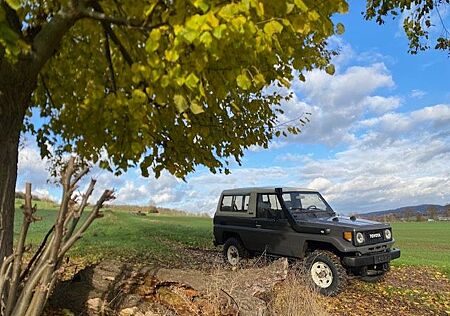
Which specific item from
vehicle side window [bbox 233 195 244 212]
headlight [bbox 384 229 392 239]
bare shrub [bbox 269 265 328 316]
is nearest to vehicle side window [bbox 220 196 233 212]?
vehicle side window [bbox 233 195 244 212]

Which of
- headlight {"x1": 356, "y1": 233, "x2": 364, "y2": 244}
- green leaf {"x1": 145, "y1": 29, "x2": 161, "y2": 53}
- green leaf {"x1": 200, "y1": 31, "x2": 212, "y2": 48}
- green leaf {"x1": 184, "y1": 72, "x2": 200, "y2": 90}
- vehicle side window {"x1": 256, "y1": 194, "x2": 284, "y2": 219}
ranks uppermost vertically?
green leaf {"x1": 145, "y1": 29, "x2": 161, "y2": 53}

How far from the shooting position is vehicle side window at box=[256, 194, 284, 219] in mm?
10703

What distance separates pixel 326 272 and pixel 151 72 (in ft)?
20.3

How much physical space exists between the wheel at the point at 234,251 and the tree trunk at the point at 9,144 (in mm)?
7027

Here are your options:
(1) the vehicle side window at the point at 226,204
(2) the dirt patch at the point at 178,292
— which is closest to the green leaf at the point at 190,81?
(2) the dirt patch at the point at 178,292

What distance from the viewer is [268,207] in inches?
435

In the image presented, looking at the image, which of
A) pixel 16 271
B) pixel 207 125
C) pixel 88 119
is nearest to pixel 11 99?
pixel 88 119

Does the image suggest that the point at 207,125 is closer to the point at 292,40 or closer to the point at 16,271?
the point at 292,40

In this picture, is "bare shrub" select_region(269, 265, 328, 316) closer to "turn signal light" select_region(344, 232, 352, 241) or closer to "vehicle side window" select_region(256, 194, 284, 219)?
"turn signal light" select_region(344, 232, 352, 241)

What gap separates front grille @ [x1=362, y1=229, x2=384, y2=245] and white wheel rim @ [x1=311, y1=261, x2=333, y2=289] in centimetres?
104

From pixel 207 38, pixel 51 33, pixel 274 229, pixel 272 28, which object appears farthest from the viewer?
pixel 274 229

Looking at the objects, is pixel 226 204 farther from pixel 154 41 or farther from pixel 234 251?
pixel 154 41

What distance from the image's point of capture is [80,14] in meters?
4.89

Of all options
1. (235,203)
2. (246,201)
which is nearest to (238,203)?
(235,203)
